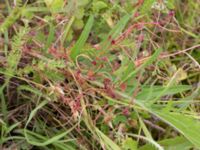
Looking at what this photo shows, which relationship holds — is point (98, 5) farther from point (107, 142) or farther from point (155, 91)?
point (107, 142)

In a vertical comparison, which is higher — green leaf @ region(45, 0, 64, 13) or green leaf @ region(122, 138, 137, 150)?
green leaf @ region(45, 0, 64, 13)

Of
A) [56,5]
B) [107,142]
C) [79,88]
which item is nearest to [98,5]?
[56,5]

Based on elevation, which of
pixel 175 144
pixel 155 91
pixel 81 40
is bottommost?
pixel 175 144

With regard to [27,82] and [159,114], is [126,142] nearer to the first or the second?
[159,114]

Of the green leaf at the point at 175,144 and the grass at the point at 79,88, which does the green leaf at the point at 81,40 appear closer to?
the grass at the point at 79,88

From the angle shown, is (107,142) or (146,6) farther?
(146,6)

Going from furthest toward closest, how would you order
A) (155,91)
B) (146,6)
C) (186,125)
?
(146,6)
(155,91)
(186,125)

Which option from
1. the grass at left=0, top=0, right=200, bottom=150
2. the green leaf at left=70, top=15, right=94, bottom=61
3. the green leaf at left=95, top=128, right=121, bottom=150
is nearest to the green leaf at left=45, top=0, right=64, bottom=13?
the grass at left=0, top=0, right=200, bottom=150

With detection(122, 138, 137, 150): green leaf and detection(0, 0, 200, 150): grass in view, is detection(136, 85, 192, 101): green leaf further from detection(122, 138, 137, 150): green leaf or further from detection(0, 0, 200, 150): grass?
detection(122, 138, 137, 150): green leaf
